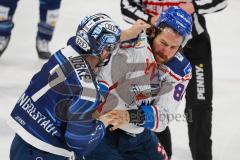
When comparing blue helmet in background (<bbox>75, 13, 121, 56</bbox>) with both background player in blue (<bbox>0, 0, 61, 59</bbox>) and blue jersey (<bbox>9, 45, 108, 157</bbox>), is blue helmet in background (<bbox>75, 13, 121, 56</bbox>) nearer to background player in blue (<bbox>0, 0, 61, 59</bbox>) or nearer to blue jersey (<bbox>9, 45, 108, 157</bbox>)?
blue jersey (<bbox>9, 45, 108, 157</bbox>)

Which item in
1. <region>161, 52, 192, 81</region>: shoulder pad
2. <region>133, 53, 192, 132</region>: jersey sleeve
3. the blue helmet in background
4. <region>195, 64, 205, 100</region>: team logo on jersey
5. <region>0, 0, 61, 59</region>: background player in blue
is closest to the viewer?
the blue helmet in background

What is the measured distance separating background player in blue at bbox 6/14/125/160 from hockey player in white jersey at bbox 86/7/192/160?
0.35 metres

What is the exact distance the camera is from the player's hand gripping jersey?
9.82 feet

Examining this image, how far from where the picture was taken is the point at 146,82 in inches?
122

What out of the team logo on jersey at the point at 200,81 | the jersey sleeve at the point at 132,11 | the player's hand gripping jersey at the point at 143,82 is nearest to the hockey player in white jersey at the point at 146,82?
the player's hand gripping jersey at the point at 143,82

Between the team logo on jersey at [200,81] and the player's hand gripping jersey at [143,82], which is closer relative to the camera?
the player's hand gripping jersey at [143,82]

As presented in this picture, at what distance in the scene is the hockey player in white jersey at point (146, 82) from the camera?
299 cm

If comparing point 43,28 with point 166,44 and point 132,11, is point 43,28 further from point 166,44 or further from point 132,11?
point 166,44

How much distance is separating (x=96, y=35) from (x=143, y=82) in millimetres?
635

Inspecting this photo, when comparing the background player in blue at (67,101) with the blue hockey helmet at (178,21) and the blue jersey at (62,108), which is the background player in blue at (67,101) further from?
the blue hockey helmet at (178,21)

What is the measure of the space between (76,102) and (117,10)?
16.9 ft

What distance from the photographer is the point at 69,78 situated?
2547 mm

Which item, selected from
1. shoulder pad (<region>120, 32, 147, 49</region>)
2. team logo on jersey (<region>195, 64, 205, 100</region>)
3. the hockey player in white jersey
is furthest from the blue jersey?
team logo on jersey (<region>195, 64, 205, 100</region>)

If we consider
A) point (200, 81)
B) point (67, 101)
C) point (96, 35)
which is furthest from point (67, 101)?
point (200, 81)
